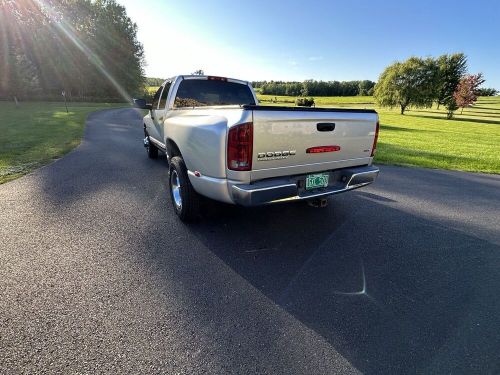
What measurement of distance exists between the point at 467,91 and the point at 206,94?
59.3m

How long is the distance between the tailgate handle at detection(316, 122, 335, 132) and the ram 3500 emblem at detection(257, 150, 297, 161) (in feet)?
1.43

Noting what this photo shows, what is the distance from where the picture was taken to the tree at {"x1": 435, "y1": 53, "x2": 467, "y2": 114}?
1939 inches

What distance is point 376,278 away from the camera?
9.10 ft

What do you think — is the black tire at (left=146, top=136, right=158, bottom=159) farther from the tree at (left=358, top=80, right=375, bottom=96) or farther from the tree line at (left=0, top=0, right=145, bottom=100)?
the tree at (left=358, top=80, right=375, bottom=96)

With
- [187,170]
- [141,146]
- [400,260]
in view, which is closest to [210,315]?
[187,170]

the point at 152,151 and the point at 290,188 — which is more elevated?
the point at 290,188

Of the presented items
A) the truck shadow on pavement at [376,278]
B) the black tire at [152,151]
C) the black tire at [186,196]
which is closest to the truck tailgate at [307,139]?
the truck shadow on pavement at [376,278]

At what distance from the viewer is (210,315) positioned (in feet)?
7.26

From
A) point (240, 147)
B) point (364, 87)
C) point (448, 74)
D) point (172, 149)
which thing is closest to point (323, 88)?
point (364, 87)

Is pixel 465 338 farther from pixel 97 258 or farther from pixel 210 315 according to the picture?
pixel 97 258

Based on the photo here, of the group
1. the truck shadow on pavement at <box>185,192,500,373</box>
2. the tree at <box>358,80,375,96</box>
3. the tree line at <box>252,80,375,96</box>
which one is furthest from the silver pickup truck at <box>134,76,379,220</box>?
the tree at <box>358,80,375,96</box>

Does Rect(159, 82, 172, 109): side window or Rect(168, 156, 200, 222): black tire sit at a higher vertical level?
Rect(159, 82, 172, 109): side window

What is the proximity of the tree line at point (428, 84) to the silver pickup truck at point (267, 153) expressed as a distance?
179 ft

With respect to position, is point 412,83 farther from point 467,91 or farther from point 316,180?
point 316,180
